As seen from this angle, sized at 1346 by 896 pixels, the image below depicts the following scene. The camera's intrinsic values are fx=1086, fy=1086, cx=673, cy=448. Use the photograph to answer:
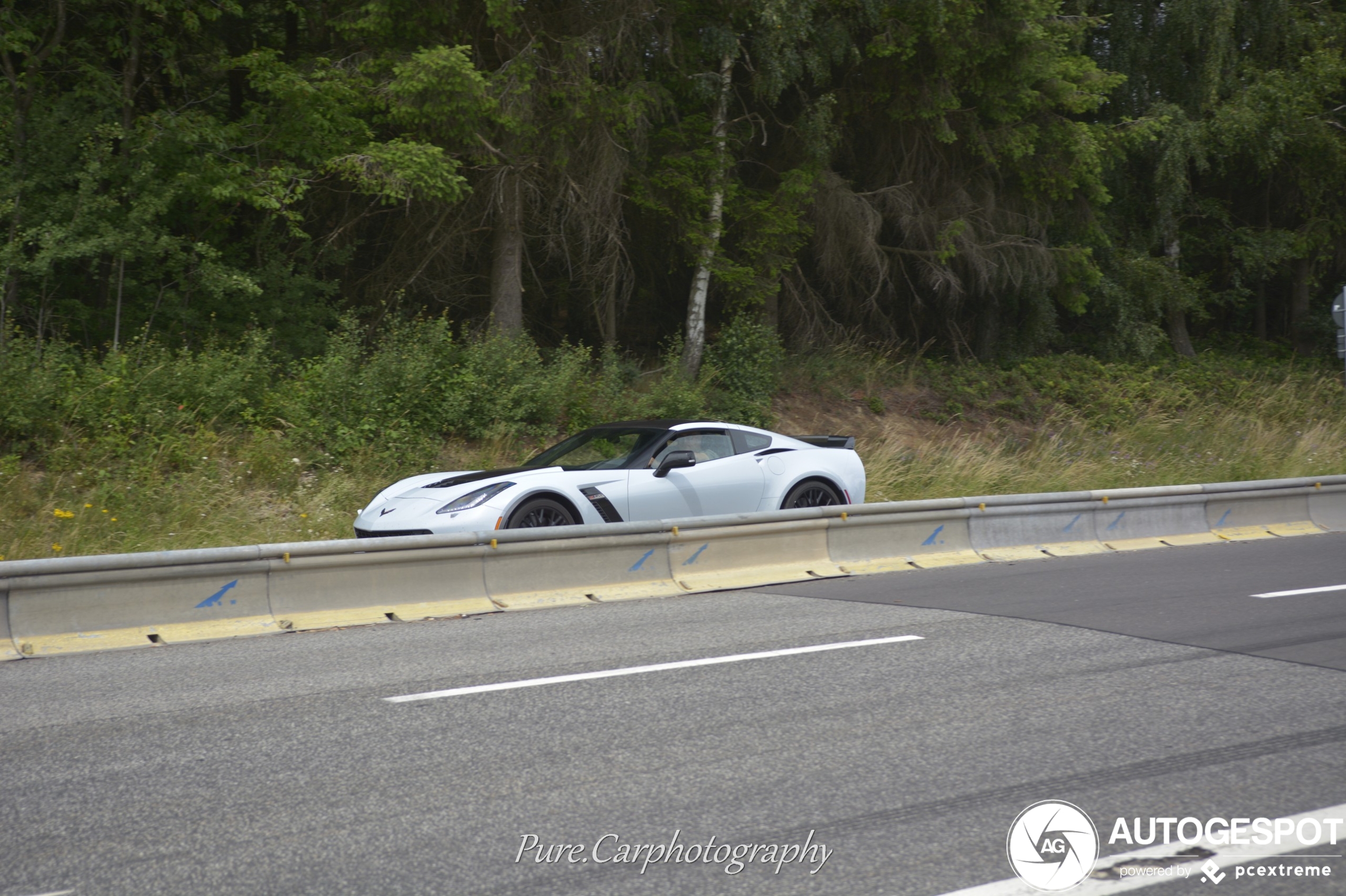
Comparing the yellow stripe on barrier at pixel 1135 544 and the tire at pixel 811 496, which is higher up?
the tire at pixel 811 496

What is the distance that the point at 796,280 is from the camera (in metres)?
23.3

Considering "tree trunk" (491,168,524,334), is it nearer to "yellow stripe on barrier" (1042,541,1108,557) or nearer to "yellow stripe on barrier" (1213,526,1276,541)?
"yellow stripe on barrier" (1042,541,1108,557)

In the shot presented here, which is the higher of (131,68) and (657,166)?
(131,68)

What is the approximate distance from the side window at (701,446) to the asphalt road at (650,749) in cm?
299

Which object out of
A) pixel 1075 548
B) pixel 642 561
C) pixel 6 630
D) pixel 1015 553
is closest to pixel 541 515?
pixel 642 561

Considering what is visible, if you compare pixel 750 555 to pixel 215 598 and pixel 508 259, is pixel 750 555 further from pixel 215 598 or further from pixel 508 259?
pixel 508 259

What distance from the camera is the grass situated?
36.8 feet

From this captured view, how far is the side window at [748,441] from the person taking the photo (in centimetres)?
1121

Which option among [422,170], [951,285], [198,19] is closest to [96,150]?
[198,19]

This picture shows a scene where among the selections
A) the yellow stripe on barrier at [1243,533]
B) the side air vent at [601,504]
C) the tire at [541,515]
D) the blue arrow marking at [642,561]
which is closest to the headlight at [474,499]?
the tire at [541,515]

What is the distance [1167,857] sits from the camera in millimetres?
3627

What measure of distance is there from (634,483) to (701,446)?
99cm

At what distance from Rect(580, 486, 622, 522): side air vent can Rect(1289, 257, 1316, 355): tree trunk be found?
88.4 feet

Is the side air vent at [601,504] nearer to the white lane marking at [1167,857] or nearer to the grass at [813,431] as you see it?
the grass at [813,431]
